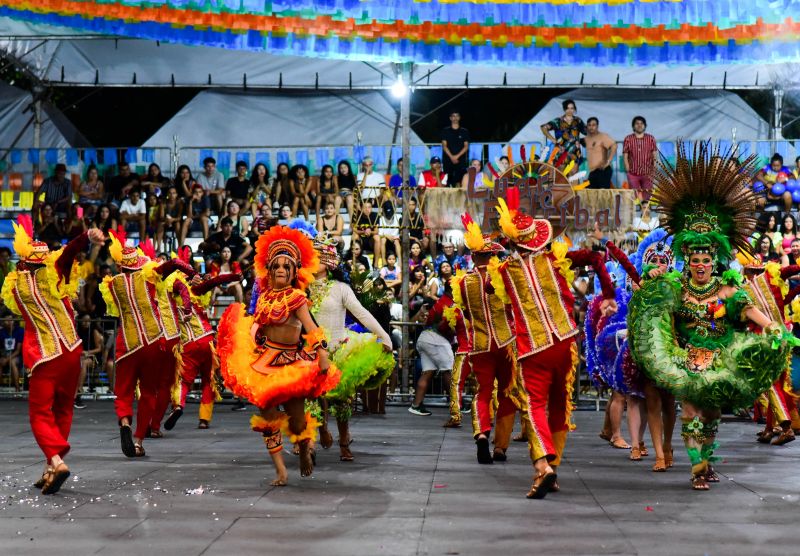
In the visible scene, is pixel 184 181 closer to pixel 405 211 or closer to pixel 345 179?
pixel 345 179

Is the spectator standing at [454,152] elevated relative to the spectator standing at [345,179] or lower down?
elevated

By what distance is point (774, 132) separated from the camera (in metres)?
20.6

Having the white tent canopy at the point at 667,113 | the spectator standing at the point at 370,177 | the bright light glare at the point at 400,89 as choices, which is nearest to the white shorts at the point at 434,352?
the bright light glare at the point at 400,89

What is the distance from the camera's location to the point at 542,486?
7.41m

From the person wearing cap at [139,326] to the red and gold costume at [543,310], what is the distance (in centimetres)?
361

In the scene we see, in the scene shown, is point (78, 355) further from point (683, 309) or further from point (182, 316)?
point (683, 309)

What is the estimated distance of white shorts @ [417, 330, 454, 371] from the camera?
1498 cm

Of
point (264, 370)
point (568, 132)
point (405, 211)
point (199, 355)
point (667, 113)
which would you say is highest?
point (667, 113)

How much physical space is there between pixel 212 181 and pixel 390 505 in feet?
46.1

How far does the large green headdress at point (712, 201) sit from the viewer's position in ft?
27.0

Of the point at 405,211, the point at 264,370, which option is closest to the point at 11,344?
the point at 405,211

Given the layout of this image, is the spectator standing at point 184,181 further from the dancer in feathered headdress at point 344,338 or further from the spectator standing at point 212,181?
the dancer in feathered headdress at point 344,338

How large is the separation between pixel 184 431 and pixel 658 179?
620 cm

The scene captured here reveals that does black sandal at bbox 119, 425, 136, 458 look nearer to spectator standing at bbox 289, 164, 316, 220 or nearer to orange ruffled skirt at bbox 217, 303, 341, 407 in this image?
orange ruffled skirt at bbox 217, 303, 341, 407
